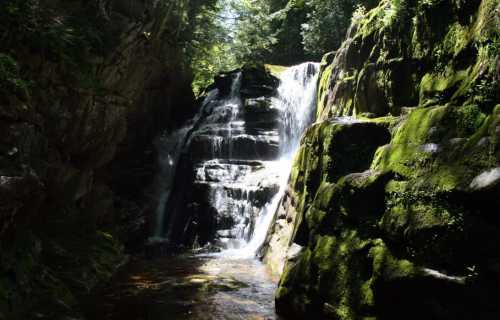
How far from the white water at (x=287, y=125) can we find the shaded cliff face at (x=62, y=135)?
14.8 feet

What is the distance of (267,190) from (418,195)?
37.6ft

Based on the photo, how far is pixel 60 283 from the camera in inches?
321

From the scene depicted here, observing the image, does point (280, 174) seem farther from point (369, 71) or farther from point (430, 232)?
point (430, 232)

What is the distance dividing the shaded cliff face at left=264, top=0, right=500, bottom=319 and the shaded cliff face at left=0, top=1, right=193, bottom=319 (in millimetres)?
4282

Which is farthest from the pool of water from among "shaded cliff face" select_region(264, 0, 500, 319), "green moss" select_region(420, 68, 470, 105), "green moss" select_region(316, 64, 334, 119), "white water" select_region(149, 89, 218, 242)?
"green moss" select_region(316, 64, 334, 119)

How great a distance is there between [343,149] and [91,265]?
6061mm

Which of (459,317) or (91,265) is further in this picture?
(91,265)

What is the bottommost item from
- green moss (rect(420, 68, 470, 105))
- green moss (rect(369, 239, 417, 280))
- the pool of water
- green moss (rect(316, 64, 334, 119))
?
the pool of water

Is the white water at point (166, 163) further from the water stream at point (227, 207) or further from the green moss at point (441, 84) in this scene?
the green moss at point (441, 84)

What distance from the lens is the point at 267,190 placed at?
16922 mm

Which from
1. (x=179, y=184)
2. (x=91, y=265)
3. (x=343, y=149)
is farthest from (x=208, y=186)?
(x=343, y=149)

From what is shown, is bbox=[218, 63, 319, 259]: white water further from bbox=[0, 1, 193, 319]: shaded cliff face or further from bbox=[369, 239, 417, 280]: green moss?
bbox=[369, 239, 417, 280]: green moss

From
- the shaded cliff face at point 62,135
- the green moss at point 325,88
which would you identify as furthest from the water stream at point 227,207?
the green moss at point 325,88

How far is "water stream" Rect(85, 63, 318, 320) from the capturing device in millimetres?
8141
